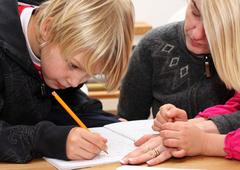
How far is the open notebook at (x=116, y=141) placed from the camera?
93 cm

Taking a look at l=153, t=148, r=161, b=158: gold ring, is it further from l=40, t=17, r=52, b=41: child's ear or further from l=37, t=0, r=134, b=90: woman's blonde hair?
l=40, t=17, r=52, b=41: child's ear

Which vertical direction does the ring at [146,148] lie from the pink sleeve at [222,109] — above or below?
above

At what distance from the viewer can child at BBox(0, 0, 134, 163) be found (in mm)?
970

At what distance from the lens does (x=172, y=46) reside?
4.73 feet

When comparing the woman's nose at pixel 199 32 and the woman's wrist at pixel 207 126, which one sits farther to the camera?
the woman's nose at pixel 199 32

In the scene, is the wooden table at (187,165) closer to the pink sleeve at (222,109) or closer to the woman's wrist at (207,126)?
the woman's wrist at (207,126)

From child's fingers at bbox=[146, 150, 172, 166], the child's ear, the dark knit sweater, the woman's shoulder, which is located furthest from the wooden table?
the woman's shoulder

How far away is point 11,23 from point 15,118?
0.76 feet

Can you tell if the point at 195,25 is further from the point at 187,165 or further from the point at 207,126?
the point at 187,165

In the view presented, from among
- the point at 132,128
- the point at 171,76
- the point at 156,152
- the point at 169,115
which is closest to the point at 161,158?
the point at 156,152

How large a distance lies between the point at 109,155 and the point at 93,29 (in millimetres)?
277

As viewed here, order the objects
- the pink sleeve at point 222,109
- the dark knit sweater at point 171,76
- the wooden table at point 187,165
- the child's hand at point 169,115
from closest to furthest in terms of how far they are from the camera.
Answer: the wooden table at point 187,165 → the child's hand at point 169,115 → the pink sleeve at point 222,109 → the dark knit sweater at point 171,76

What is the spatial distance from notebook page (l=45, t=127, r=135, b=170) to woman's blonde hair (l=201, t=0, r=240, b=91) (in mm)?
254

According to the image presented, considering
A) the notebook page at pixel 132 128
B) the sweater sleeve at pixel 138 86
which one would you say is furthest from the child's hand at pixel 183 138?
the sweater sleeve at pixel 138 86
